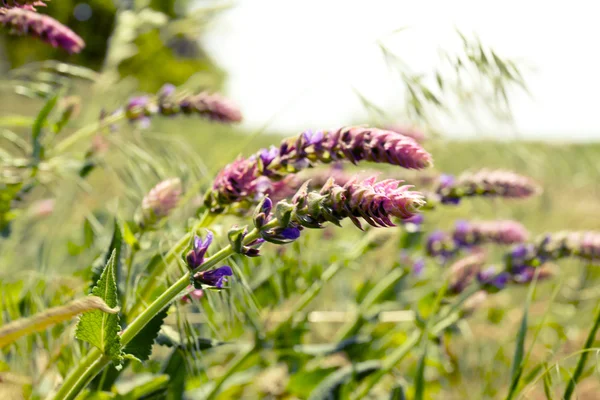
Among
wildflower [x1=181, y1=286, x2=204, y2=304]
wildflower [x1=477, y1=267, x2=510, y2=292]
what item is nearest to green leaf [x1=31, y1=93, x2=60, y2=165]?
wildflower [x1=181, y1=286, x2=204, y2=304]

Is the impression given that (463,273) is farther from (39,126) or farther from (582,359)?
(39,126)

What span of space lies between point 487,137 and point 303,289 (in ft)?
1.59

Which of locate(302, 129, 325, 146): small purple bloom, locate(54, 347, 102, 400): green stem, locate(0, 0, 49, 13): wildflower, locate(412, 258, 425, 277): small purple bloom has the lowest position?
locate(412, 258, 425, 277): small purple bloom

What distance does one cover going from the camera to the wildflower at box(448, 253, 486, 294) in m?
0.96

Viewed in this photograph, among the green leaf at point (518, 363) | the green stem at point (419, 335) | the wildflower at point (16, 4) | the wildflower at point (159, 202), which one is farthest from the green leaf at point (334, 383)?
the wildflower at point (16, 4)

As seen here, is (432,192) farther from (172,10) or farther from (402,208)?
(172,10)

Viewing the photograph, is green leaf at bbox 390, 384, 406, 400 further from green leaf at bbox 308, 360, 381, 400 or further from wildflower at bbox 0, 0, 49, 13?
wildflower at bbox 0, 0, 49, 13

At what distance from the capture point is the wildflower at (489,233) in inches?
40.1

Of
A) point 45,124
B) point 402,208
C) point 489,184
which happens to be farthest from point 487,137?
point 45,124

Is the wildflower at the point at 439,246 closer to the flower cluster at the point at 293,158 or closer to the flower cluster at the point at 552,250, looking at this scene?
the flower cluster at the point at 552,250

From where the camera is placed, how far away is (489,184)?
0.88 meters

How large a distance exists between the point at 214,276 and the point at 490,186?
561 mm

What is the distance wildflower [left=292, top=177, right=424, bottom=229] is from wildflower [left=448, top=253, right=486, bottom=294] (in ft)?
1.91

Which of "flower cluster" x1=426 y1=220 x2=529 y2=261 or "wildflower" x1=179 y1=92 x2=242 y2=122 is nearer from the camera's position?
"wildflower" x1=179 y1=92 x2=242 y2=122
